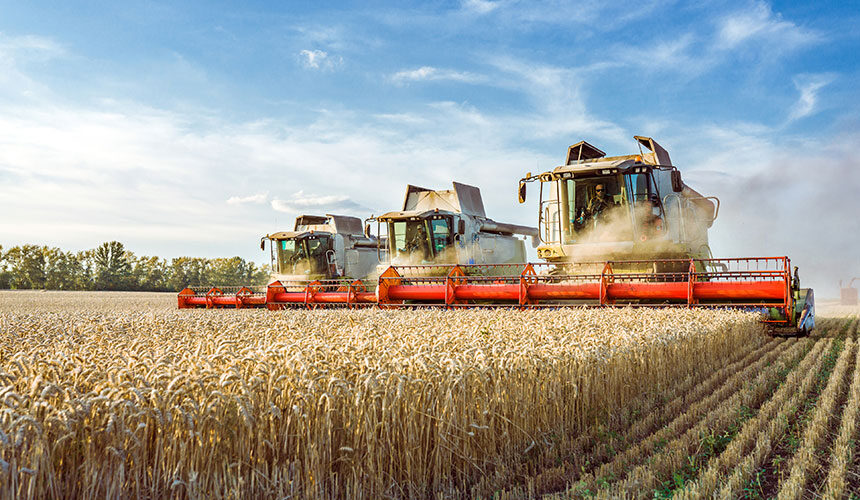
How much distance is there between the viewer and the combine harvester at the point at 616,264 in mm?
8922

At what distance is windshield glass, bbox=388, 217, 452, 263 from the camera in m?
14.5

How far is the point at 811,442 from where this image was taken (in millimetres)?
3697

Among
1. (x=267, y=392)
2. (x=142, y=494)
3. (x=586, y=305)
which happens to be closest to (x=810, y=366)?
(x=586, y=305)

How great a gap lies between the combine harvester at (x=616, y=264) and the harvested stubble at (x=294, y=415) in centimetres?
505

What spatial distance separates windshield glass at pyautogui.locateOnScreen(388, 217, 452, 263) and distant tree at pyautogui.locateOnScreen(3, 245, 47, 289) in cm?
4307

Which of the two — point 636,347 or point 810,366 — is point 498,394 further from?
point 810,366

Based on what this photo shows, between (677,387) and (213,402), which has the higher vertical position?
(213,402)

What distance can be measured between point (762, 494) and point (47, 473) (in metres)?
3.36

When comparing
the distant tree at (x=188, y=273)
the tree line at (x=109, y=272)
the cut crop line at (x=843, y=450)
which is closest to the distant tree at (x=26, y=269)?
the tree line at (x=109, y=272)

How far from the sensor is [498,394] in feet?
11.7

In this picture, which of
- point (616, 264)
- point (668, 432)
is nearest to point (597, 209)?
point (616, 264)

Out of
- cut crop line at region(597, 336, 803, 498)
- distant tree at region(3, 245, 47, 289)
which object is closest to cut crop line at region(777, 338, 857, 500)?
cut crop line at region(597, 336, 803, 498)

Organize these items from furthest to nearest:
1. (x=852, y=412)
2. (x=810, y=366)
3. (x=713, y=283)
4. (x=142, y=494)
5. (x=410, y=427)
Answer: (x=713, y=283) < (x=810, y=366) < (x=852, y=412) < (x=410, y=427) < (x=142, y=494)

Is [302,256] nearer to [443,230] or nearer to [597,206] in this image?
[443,230]
